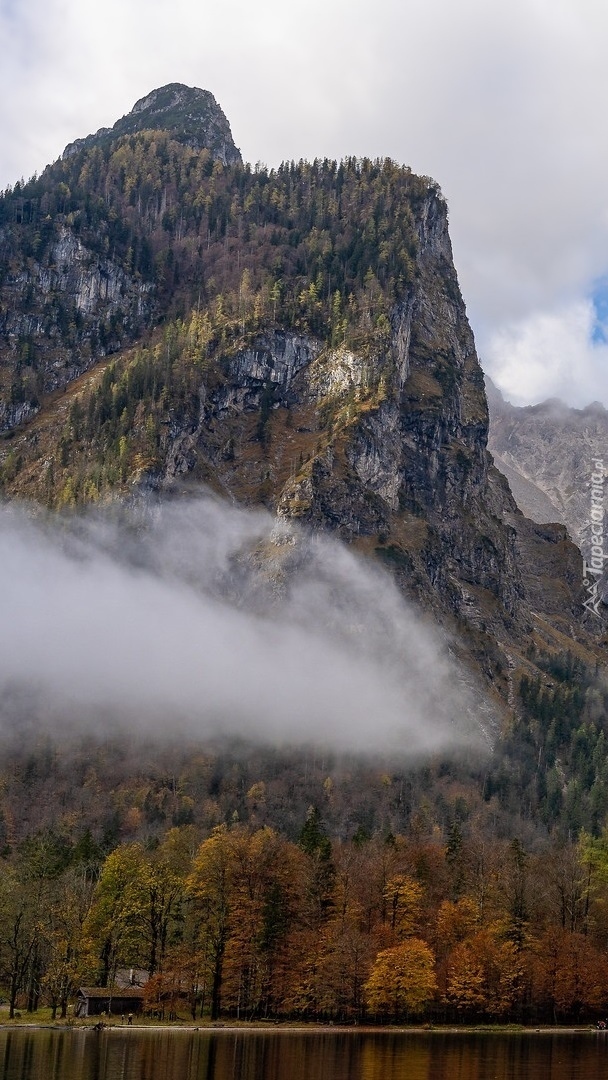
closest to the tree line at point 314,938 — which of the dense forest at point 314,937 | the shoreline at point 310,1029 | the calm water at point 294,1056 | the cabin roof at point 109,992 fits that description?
the dense forest at point 314,937

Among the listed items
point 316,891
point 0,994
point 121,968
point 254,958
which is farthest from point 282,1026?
point 0,994

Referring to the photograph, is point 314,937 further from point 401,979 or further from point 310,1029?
point 310,1029

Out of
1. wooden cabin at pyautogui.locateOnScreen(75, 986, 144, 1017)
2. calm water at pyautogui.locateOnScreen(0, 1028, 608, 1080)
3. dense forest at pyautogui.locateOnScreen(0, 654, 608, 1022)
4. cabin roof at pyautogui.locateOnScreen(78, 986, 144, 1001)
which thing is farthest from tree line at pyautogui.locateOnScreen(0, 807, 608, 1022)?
calm water at pyautogui.locateOnScreen(0, 1028, 608, 1080)

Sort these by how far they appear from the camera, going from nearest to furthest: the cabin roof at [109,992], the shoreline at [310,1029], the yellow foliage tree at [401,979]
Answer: the shoreline at [310,1029] < the yellow foliage tree at [401,979] < the cabin roof at [109,992]

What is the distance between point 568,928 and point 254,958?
107ft

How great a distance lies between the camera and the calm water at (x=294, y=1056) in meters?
75.4

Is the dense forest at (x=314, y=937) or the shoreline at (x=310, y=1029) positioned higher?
the dense forest at (x=314, y=937)

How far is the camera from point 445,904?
413 ft

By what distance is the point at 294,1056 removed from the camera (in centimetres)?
8619

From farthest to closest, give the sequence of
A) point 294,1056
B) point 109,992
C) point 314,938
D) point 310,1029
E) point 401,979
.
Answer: point 109,992 → point 314,938 → point 401,979 → point 310,1029 → point 294,1056

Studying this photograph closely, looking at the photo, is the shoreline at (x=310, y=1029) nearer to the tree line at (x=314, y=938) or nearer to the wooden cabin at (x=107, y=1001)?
the tree line at (x=314, y=938)

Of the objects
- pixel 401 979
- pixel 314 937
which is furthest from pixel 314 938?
pixel 401 979

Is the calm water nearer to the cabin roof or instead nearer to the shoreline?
the shoreline

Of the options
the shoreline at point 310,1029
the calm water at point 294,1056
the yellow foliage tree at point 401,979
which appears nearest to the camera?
the calm water at point 294,1056
